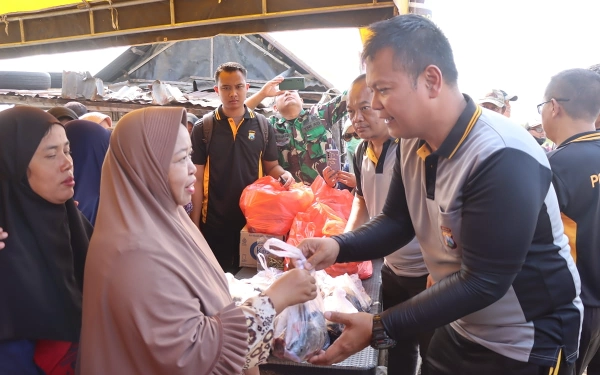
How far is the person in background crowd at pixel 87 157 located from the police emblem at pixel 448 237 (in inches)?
84.7

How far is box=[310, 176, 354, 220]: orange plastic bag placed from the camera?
3.44m

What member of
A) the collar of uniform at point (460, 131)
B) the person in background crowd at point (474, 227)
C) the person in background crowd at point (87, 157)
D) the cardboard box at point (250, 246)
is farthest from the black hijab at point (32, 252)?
the collar of uniform at point (460, 131)

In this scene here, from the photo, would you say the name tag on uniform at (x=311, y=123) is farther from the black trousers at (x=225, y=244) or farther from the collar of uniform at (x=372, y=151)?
the collar of uniform at (x=372, y=151)

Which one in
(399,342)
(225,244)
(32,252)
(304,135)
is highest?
(304,135)

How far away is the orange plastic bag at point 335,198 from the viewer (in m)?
3.44

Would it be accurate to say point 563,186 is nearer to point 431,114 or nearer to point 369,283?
point 431,114

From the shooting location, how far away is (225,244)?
13.6ft

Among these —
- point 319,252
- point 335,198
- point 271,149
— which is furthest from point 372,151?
point 271,149

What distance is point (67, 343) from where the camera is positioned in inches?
72.6

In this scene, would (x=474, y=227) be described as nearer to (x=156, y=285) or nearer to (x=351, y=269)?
(x=156, y=285)

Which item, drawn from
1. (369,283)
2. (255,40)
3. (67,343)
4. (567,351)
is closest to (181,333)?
(67,343)

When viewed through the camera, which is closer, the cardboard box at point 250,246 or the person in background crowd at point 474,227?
the person in background crowd at point 474,227

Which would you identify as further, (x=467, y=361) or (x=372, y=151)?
(x=372, y=151)

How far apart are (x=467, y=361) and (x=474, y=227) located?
60 centimetres
